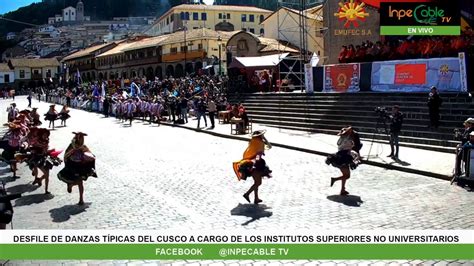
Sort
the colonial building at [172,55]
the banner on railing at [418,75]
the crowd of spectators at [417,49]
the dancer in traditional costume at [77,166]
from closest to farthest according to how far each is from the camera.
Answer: the dancer in traditional costume at [77,166], the banner on railing at [418,75], the crowd of spectators at [417,49], the colonial building at [172,55]

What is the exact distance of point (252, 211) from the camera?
8570 mm

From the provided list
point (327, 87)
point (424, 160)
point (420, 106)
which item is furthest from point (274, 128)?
point (424, 160)

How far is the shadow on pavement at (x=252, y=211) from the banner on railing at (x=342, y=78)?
13.5 m

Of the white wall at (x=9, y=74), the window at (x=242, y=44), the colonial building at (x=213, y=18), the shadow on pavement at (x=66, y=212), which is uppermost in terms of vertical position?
the colonial building at (x=213, y=18)

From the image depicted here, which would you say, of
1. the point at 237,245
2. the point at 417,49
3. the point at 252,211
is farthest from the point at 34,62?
the point at 237,245

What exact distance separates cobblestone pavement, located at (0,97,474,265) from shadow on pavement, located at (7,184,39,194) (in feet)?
0.09

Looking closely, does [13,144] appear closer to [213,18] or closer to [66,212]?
[66,212]

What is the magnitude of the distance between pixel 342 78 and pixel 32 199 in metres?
15.4

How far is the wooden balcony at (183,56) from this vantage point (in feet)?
189

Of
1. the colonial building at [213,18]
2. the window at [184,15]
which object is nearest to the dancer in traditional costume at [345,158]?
the colonial building at [213,18]

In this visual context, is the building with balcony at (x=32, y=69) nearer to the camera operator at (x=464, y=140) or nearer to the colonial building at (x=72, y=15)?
the colonial building at (x=72, y=15)

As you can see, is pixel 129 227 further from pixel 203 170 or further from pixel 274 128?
pixel 274 128

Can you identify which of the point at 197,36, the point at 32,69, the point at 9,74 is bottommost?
the point at 9,74

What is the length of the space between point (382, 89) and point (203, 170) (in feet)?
34.1
